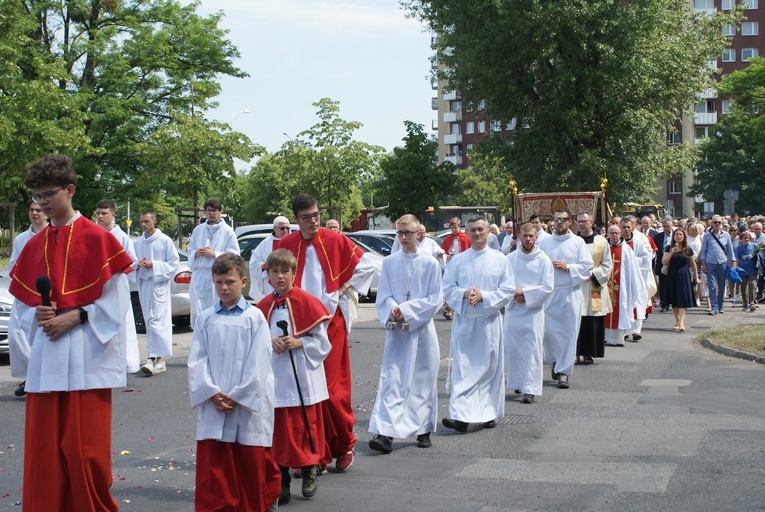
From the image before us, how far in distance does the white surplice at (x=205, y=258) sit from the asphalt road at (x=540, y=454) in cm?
117

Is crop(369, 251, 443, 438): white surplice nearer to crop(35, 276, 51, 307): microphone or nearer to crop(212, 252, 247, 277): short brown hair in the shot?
crop(212, 252, 247, 277): short brown hair

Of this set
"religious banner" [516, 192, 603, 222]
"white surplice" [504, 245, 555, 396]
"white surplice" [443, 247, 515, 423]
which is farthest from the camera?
"religious banner" [516, 192, 603, 222]

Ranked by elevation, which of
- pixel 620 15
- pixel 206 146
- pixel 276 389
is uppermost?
pixel 620 15

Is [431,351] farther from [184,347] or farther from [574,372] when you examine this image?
[184,347]

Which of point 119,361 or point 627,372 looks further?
point 627,372

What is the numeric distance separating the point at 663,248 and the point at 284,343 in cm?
1708

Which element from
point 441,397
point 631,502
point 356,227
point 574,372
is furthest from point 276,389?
point 356,227

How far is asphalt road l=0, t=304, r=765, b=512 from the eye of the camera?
20.8 ft

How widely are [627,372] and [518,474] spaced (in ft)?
19.7

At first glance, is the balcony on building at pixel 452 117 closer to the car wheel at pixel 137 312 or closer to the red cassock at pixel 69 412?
the car wheel at pixel 137 312

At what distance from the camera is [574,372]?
1266 cm

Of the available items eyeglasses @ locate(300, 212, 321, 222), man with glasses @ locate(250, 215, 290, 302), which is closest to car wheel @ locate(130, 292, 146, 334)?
man with glasses @ locate(250, 215, 290, 302)

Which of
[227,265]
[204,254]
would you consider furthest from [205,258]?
[227,265]

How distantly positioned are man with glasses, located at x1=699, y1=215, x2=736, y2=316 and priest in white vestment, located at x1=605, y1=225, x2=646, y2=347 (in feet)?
18.6
